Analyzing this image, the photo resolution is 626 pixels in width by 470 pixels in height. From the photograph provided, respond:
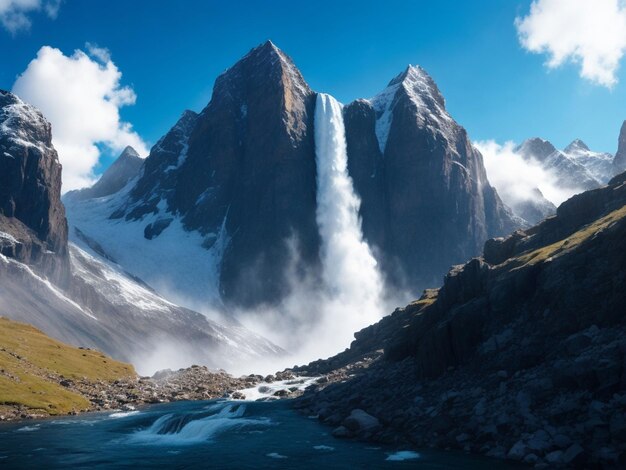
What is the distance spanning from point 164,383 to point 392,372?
71.3 m

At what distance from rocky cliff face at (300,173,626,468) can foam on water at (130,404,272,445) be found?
430 inches

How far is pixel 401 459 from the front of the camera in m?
48.6

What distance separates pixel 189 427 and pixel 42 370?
5540cm

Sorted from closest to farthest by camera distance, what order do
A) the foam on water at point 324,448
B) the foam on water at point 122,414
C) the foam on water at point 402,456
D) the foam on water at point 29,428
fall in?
1. the foam on water at point 402,456
2. the foam on water at point 324,448
3. the foam on water at point 29,428
4. the foam on water at point 122,414

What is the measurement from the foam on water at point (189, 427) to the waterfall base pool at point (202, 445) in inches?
4.5

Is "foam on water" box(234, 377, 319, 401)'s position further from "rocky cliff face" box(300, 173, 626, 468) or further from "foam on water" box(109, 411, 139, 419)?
"rocky cliff face" box(300, 173, 626, 468)

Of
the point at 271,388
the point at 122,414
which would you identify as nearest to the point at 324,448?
the point at 122,414

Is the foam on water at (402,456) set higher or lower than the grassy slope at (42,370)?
lower

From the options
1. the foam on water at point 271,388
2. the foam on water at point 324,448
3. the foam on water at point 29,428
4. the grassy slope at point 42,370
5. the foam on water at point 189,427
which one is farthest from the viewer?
the foam on water at point 271,388

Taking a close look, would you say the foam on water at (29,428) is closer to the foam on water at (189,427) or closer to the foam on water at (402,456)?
the foam on water at (189,427)

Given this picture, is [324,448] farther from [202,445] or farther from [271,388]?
[271,388]

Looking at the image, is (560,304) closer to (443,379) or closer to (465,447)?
(443,379)

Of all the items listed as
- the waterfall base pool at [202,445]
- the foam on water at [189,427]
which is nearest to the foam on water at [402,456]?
the waterfall base pool at [202,445]

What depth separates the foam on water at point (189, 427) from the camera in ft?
217
